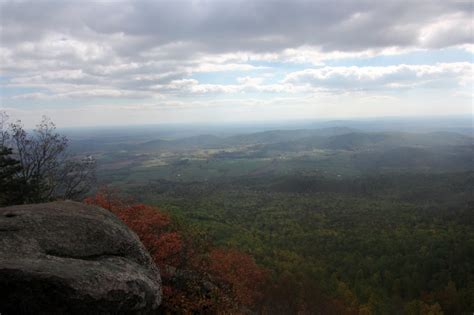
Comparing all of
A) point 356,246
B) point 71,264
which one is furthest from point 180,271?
point 356,246

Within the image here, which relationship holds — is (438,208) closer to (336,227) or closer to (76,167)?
(336,227)

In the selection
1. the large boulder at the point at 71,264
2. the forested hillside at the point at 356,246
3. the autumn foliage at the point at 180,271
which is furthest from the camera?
the forested hillside at the point at 356,246

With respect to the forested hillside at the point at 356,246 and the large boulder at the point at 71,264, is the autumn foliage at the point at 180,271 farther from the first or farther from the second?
the forested hillside at the point at 356,246

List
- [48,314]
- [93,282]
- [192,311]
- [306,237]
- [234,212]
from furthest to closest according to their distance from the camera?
1. [234,212]
2. [306,237]
3. [192,311]
4. [93,282]
5. [48,314]

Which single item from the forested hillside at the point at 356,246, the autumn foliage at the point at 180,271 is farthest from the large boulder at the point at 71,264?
the forested hillside at the point at 356,246

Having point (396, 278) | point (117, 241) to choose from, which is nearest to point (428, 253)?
point (396, 278)

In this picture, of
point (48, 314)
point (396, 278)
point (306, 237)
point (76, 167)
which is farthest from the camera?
point (306, 237)

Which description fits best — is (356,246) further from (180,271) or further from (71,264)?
(71,264)

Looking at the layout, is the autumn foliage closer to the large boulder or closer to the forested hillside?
the large boulder

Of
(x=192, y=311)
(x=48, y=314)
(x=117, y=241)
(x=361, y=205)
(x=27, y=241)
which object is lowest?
(x=361, y=205)
